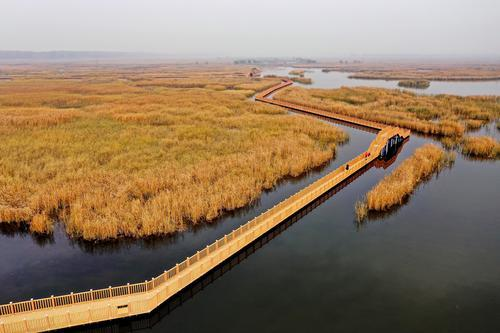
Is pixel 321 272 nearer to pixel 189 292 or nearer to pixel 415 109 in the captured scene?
pixel 189 292

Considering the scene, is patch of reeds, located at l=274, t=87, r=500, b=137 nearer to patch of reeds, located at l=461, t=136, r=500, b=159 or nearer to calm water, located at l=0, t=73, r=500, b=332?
patch of reeds, located at l=461, t=136, r=500, b=159

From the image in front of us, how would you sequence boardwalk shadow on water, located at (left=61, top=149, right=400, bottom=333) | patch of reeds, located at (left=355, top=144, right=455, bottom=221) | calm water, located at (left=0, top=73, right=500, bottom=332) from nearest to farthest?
1. boardwalk shadow on water, located at (left=61, top=149, right=400, bottom=333)
2. calm water, located at (left=0, top=73, right=500, bottom=332)
3. patch of reeds, located at (left=355, top=144, right=455, bottom=221)

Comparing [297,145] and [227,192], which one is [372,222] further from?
[297,145]

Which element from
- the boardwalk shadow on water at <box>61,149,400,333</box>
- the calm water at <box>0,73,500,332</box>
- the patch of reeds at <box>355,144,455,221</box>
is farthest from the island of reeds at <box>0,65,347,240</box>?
the patch of reeds at <box>355,144,455,221</box>

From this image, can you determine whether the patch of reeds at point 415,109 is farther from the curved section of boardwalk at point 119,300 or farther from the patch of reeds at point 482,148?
the curved section of boardwalk at point 119,300

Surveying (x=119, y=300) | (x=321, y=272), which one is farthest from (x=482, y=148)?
(x=119, y=300)

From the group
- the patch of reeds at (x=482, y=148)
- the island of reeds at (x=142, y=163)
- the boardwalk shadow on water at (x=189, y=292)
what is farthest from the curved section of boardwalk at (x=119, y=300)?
the patch of reeds at (x=482, y=148)

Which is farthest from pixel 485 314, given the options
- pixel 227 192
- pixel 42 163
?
pixel 42 163
